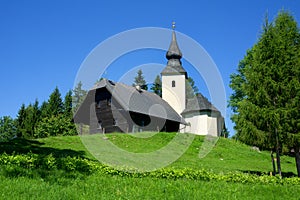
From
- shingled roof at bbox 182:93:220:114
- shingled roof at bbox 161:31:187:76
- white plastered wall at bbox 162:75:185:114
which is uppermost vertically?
shingled roof at bbox 161:31:187:76

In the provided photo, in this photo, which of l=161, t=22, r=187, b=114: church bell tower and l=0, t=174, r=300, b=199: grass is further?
l=161, t=22, r=187, b=114: church bell tower

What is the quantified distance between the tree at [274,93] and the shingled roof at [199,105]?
26323 mm

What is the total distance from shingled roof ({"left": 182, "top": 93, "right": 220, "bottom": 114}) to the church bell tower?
1.04 metres

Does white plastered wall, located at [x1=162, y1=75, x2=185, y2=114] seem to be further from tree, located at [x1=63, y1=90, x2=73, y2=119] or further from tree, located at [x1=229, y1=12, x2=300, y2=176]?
tree, located at [x1=229, y1=12, x2=300, y2=176]

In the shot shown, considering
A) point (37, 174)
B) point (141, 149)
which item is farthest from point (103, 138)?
point (37, 174)

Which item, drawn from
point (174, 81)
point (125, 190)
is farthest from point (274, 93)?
point (174, 81)

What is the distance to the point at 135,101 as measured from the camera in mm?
35406

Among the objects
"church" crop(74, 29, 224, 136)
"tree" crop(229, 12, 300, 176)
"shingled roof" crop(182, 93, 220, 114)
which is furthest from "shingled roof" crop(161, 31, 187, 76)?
"tree" crop(229, 12, 300, 176)

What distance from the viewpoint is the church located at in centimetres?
3428

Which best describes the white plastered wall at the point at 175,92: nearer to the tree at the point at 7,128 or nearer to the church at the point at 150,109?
the church at the point at 150,109

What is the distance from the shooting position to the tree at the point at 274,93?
16328 millimetres

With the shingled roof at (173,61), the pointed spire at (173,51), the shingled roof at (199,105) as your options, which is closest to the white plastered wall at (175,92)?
the shingled roof at (173,61)

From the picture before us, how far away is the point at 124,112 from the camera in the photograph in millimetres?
33875

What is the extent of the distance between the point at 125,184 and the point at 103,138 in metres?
18.5
